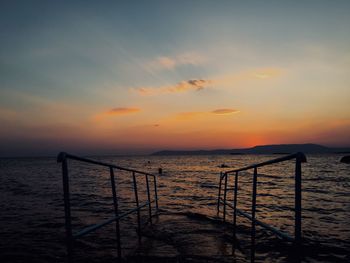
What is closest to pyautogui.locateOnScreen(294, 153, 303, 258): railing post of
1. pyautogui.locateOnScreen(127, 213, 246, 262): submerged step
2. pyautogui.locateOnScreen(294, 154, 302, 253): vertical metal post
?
pyautogui.locateOnScreen(294, 154, 302, 253): vertical metal post

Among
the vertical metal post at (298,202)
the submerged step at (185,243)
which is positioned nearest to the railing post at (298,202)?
the vertical metal post at (298,202)

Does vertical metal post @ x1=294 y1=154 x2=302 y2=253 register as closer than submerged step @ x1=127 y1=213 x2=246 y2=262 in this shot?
Yes

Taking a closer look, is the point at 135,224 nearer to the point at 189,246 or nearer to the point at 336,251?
the point at 189,246

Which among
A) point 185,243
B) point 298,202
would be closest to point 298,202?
point 298,202

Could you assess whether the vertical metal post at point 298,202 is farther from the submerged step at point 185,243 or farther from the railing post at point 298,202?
the submerged step at point 185,243

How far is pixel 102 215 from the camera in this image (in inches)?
411

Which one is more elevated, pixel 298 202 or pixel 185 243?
pixel 298 202

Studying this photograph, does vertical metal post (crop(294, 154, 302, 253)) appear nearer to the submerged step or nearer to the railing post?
the railing post

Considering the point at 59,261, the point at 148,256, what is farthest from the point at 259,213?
the point at 59,261

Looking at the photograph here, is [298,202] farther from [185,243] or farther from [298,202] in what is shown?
[185,243]

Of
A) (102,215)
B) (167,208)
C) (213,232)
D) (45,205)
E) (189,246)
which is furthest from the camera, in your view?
(45,205)

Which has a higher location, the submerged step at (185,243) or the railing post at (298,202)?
the railing post at (298,202)

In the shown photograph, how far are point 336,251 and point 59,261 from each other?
5770 mm

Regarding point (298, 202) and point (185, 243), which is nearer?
point (298, 202)
